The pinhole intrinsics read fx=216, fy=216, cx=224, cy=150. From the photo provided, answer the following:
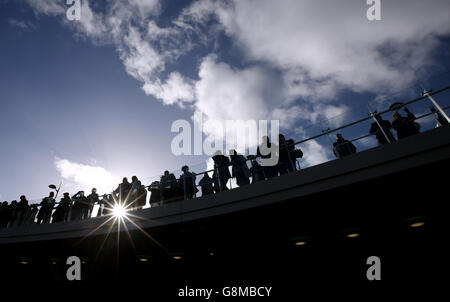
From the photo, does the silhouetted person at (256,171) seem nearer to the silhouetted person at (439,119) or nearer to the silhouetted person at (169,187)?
the silhouetted person at (169,187)

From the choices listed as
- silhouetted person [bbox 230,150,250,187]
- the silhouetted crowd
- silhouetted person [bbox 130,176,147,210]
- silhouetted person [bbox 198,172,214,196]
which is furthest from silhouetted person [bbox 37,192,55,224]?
silhouetted person [bbox 230,150,250,187]

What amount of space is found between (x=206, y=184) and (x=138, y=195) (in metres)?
2.67

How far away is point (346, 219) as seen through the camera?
723cm

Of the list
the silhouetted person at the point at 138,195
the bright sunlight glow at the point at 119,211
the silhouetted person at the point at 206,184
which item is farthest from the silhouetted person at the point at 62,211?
the silhouetted person at the point at 206,184

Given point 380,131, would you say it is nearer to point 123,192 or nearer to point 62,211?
point 123,192

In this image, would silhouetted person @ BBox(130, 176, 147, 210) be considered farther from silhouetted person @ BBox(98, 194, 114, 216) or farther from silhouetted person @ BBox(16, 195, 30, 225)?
silhouetted person @ BBox(16, 195, 30, 225)

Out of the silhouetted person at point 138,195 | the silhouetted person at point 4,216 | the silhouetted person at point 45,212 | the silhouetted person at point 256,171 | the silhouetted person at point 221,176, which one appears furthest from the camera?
the silhouetted person at point 4,216

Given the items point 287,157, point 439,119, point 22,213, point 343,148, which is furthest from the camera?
point 22,213

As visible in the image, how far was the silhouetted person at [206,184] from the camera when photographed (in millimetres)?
6688

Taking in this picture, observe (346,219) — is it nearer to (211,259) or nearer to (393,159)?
(393,159)

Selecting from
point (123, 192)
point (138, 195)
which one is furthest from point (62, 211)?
point (138, 195)

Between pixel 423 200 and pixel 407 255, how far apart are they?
2766mm

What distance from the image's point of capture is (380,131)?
507cm
